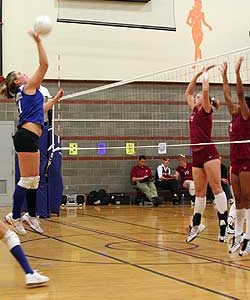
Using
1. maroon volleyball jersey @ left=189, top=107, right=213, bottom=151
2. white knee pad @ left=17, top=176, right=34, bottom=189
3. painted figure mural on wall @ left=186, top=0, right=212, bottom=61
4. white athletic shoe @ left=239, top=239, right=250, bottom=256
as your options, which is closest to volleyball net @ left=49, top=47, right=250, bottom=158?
painted figure mural on wall @ left=186, top=0, right=212, bottom=61

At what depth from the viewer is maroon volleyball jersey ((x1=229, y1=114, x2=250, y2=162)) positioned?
5.88 metres

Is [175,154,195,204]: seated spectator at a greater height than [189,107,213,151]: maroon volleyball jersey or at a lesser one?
lesser

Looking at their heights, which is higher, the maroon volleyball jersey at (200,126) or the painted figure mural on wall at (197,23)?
the painted figure mural on wall at (197,23)

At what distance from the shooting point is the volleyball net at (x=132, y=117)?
15.6 metres

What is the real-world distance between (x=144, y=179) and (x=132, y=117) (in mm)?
1900

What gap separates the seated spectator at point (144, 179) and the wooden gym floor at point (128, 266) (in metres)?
6.57

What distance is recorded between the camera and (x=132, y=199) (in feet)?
52.2

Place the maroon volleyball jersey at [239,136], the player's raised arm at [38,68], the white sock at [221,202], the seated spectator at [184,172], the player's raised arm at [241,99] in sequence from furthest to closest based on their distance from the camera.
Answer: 1. the seated spectator at [184,172]
2. the white sock at [221,202]
3. the maroon volleyball jersey at [239,136]
4. the player's raised arm at [241,99]
5. the player's raised arm at [38,68]

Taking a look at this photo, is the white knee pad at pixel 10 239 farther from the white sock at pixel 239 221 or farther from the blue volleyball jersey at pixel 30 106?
the white sock at pixel 239 221

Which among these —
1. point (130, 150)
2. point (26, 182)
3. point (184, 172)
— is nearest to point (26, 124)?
point (26, 182)

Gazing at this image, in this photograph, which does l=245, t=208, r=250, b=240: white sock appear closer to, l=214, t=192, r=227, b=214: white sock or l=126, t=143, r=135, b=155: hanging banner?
l=214, t=192, r=227, b=214: white sock

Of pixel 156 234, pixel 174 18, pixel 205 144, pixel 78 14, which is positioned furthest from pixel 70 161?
pixel 205 144

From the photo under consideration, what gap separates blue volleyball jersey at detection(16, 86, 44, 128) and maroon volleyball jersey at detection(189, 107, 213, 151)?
5.85 ft

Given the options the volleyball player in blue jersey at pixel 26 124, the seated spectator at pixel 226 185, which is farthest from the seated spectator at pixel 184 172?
the volleyball player in blue jersey at pixel 26 124
